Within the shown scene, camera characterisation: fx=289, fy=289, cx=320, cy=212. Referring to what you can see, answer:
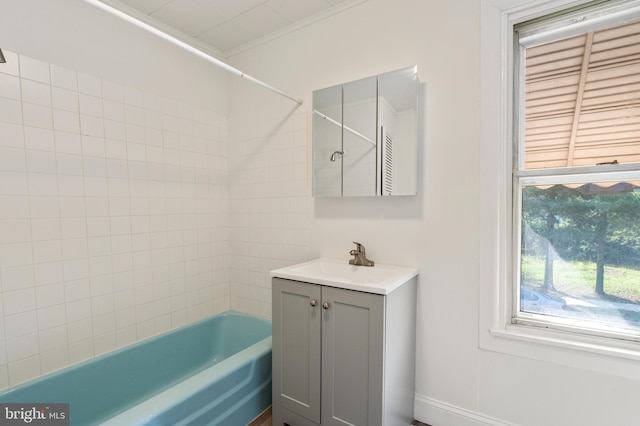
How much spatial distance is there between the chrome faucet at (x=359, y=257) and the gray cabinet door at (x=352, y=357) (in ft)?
1.35

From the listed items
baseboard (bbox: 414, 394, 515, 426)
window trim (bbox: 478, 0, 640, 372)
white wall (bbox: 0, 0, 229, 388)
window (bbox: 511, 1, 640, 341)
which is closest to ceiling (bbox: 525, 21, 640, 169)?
window (bbox: 511, 1, 640, 341)

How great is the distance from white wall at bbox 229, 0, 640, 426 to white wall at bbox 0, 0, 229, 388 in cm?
124

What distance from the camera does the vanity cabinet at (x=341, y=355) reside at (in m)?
1.32

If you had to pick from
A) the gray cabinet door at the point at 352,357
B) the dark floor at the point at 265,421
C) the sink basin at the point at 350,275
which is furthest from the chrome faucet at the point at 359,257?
the dark floor at the point at 265,421

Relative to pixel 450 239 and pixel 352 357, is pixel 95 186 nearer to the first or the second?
pixel 352 357

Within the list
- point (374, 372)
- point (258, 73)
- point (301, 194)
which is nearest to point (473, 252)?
point (374, 372)

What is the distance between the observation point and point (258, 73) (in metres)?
2.35

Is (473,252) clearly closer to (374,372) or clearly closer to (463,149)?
(463,149)

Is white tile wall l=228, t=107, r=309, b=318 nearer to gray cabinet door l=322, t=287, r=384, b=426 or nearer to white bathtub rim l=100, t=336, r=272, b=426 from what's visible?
white bathtub rim l=100, t=336, r=272, b=426

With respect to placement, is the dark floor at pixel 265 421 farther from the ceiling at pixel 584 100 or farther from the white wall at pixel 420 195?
the ceiling at pixel 584 100

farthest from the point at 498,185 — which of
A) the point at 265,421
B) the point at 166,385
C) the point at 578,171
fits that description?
the point at 166,385

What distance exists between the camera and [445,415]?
1607 mm

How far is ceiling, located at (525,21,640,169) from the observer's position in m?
1.29

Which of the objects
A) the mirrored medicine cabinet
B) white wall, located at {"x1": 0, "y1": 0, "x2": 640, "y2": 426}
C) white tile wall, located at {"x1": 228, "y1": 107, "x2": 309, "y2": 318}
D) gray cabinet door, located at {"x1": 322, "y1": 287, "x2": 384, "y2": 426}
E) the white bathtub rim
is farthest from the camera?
white tile wall, located at {"x1": 228, "y1": 107, "x2": 309, "y2": 318}
